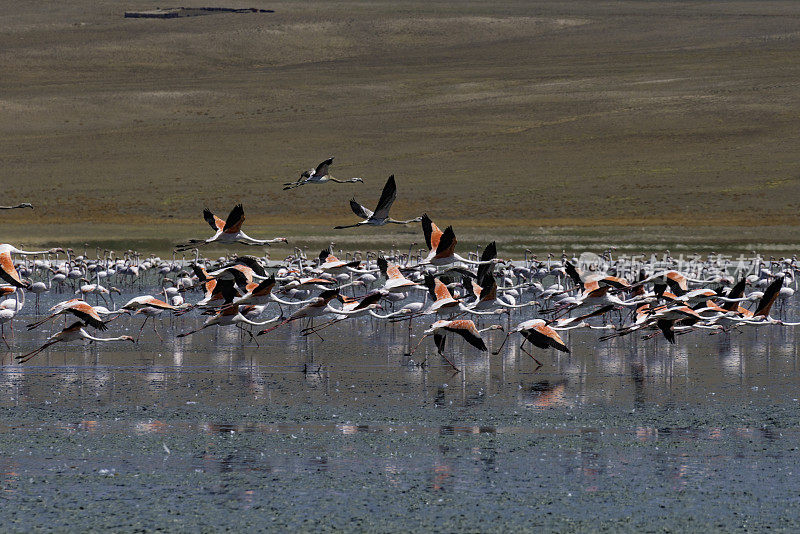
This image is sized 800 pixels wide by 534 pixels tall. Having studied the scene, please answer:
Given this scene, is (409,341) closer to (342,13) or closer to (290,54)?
(290,54)

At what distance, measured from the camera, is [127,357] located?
14.6m

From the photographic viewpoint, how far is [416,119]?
65250 mm

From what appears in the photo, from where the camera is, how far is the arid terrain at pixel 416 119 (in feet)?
132

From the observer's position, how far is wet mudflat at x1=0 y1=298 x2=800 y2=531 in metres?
8.09

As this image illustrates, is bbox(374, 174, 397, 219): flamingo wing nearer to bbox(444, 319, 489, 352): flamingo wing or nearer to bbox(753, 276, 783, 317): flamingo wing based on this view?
bbox(444, 319, 489, 352): flamingo wing

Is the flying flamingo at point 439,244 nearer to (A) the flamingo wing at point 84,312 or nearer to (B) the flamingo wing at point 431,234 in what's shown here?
(B) the flamingo wing at point 431,234

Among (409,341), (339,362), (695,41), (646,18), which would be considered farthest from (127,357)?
(646,18)

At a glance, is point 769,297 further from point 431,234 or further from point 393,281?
point 393,281

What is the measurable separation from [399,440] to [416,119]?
5600cm


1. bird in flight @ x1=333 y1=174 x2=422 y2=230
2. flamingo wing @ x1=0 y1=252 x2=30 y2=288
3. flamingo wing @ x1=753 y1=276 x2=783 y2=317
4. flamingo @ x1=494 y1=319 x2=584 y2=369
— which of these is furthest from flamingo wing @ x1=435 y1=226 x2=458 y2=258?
flamingo wing @ x1=0 y1=252 x2=30 y2=288

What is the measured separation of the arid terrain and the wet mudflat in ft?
63.7

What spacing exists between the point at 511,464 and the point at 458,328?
374 cm

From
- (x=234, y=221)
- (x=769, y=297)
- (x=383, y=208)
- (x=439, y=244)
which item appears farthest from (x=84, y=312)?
(x=769, y=297)

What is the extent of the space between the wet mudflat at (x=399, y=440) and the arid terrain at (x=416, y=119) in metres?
19.4
